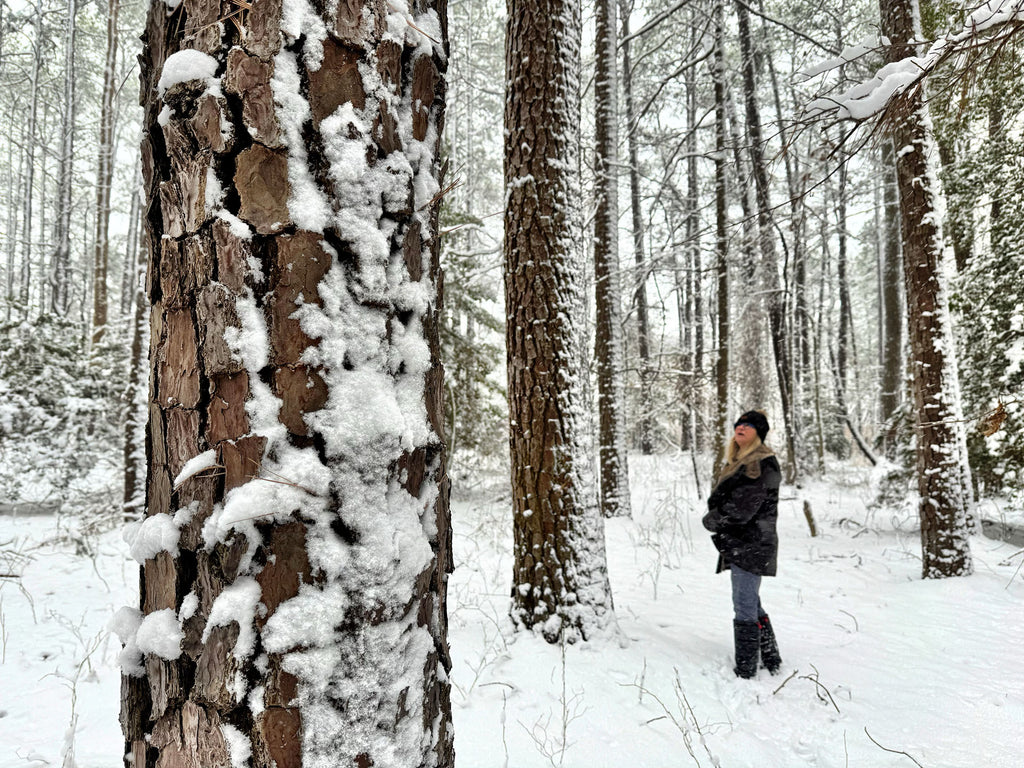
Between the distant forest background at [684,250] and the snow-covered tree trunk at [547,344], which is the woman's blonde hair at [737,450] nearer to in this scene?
the snow-covered tree trunk at [547,344]

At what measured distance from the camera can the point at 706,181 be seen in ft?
45.9

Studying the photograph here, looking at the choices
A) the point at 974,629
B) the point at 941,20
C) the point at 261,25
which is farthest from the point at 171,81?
the point at 941,20

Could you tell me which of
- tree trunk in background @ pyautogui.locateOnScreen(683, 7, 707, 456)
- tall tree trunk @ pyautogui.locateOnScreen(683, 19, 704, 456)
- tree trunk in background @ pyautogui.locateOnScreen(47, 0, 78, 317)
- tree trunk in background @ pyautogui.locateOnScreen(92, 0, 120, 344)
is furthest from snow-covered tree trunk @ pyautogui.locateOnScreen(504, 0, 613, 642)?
tree trunk in background @ pyautogui.locateOnScreen(47, 0, 78, 317)

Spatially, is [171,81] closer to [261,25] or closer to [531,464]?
[261,25]

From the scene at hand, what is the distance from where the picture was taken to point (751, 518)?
3.62m

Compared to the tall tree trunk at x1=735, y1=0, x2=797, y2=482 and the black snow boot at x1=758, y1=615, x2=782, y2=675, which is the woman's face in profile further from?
the tall tree trunk at x1=735, y1=0, x2=797, y2=482

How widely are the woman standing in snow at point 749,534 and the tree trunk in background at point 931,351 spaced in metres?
2.47

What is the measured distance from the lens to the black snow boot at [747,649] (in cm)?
348

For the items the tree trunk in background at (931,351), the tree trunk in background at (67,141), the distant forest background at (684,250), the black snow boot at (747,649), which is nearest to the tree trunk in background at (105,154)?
the distant forest background at (684,250)

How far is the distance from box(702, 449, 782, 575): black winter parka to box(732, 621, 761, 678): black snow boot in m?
0.36

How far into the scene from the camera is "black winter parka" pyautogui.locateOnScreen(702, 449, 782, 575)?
3576mm

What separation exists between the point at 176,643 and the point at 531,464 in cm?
296

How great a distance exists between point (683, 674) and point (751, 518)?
1.07 m

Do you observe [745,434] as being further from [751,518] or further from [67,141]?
[67,141]
